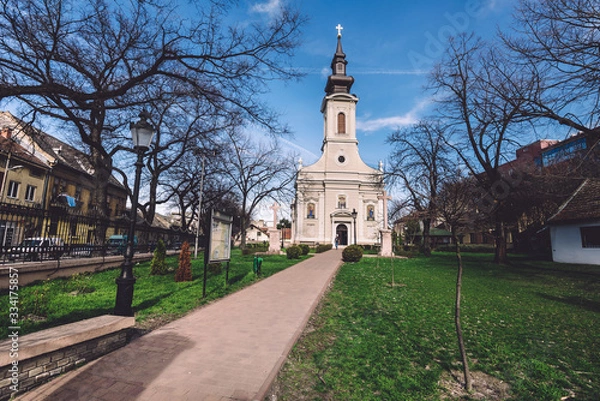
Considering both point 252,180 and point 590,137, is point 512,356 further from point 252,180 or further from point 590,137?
→ point 252,180

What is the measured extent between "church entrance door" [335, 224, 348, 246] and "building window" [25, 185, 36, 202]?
35.2 m

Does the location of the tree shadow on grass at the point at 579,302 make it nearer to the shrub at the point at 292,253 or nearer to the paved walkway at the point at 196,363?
the paved walkway at the point at 196,363

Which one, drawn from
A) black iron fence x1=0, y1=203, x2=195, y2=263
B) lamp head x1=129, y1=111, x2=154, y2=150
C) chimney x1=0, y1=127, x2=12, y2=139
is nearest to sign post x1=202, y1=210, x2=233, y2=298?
lamp head x1=129, y1=111, x2=154, y2=150

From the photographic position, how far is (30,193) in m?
25.5

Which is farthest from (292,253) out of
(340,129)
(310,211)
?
(340,129)

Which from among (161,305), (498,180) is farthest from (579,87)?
(498,180)

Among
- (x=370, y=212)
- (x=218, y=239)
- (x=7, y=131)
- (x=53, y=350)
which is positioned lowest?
(x=53, y=350)

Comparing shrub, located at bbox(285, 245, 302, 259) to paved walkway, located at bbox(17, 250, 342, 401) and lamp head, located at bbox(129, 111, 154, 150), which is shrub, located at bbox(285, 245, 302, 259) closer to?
paved walkway, located at bbox(17, 250, 342, 401)

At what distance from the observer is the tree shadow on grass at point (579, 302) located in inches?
287

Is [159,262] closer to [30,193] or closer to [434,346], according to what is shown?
[434,346]

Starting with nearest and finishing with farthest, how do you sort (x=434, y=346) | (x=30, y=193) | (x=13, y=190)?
(x=434, y=346) < (x=13, y=190) < (x=30, y=193)

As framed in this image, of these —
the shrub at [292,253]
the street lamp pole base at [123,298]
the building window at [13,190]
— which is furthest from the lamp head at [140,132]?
the building window at [13,190]

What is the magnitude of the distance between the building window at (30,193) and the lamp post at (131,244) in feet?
89.7

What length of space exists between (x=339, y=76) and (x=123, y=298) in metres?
51.0
